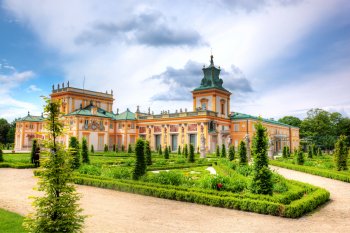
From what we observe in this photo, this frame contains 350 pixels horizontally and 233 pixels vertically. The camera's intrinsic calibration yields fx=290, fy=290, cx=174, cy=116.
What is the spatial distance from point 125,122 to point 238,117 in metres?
20.5

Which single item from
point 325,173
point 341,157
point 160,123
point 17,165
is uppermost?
point 160,123

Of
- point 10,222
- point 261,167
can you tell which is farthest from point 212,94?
point 10,222

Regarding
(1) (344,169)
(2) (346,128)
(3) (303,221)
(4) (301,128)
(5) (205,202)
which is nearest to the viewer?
(3) (303,221)

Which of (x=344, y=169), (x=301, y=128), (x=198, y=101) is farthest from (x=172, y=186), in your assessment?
(x=301, y=128)

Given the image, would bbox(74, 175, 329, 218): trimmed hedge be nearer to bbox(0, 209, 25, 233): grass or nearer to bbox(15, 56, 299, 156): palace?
bbox(0, 209, 25, 233): grass

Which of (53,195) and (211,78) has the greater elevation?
(211,78)

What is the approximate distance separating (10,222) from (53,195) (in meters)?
2.66

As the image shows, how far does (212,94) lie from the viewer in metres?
50.0

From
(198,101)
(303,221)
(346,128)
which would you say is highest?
(198,101)

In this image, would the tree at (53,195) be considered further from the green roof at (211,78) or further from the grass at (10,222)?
the green roof at (211,78)

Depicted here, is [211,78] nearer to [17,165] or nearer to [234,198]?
[17,165]

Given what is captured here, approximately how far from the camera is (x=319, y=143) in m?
68.8

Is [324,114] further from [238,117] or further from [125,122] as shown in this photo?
[125,122]

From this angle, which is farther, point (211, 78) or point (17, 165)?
Answer: point (211, 78)
